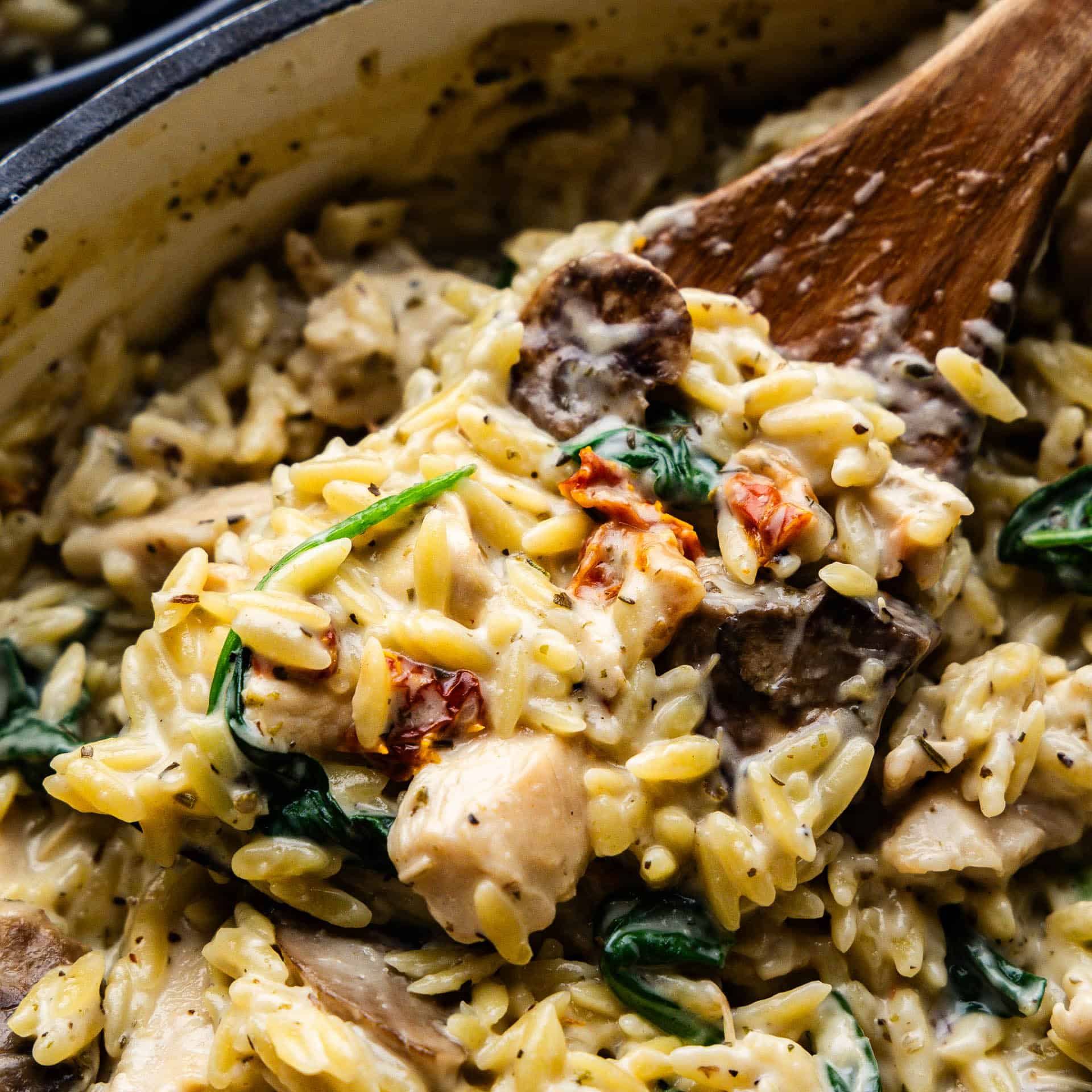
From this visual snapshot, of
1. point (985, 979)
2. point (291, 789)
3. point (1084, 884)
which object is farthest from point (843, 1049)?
point (291, 789)

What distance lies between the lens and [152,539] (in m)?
2.55

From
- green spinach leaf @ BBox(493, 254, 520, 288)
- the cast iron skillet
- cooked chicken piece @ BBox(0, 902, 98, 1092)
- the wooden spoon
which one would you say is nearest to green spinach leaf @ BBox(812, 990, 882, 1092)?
the wooden spoon

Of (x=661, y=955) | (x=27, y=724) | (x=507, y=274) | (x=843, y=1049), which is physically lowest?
(x=843, y=1049)

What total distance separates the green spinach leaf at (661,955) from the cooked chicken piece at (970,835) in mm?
362

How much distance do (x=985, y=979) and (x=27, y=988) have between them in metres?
1.68

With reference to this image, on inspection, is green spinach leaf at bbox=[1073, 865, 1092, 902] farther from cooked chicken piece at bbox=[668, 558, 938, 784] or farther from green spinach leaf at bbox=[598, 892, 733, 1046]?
green spinach leaf at bbox=[598, 892, 733, 1046]

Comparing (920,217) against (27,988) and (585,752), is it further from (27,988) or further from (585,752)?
(27,988)

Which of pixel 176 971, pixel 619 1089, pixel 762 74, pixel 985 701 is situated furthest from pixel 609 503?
pixel 762 74

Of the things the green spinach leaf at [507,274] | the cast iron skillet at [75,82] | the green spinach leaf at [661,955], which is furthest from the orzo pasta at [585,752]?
the cast iron skillet at [75,82]

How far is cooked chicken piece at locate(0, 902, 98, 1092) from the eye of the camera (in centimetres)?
208

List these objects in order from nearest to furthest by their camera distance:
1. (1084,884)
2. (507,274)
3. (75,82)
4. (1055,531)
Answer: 1. (1084,884)
2. (1055,531)
3. (507,274)
4. (75,82)

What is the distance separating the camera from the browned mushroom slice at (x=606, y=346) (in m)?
2.38

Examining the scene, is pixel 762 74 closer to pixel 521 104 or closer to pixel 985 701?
pixel 521 104

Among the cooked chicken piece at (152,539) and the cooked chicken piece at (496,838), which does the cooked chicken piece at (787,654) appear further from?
the cooked chicken piece at (152,539)
